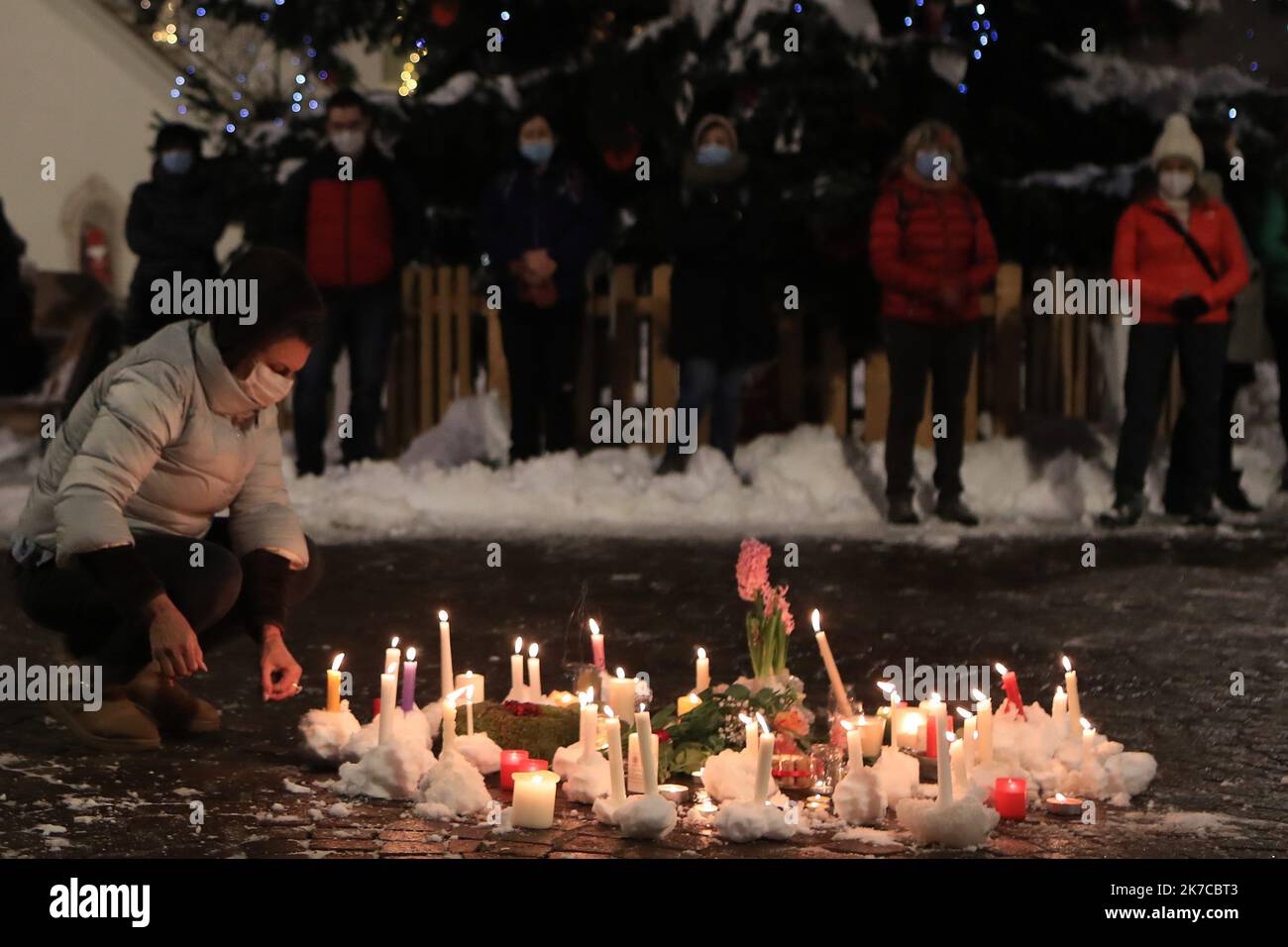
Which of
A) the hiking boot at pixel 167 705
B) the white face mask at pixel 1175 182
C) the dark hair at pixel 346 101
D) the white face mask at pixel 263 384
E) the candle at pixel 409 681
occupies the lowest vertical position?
the hiking boot at pixel 167 705

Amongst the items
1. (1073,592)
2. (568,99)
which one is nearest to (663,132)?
(568,99)

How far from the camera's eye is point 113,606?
19.3 feet

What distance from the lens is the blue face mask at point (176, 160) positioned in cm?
1284

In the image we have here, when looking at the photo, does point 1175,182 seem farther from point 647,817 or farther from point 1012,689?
point 647,817

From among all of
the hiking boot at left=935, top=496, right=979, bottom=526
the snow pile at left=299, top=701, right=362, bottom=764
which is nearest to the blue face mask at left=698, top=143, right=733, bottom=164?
the hiking boot at left=935, top=496, right=979, bottom=526

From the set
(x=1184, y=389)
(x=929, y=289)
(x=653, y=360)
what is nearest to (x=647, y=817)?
(x=929, y=289)

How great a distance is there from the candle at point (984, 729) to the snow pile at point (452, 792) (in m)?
1.34

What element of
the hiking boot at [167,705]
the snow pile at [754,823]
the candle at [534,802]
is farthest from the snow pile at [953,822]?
the hiking boot at [167,705]

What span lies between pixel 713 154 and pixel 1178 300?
116 inches

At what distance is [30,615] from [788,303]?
350 inches

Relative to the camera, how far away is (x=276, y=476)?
6297 millimetres

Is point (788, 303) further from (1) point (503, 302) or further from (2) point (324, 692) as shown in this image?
(2) point (324, 692)

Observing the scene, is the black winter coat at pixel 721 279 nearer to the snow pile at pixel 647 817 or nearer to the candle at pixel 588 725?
the candle at pixel 588 725

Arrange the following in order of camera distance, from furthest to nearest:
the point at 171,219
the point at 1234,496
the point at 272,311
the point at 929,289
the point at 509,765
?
the point at 171,219 < the point at 1234,496 < the point at 929,289 < the point at 272,311 < the point at 509,765
